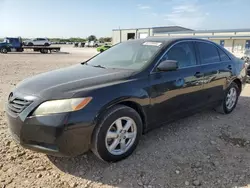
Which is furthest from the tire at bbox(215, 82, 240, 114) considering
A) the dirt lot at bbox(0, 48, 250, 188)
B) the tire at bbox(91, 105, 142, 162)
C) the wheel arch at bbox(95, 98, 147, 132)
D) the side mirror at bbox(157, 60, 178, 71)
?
the tire at bbox(91, 105, 142, 162)

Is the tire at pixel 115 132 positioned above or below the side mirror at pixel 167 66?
below

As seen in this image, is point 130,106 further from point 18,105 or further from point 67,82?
point 18,105

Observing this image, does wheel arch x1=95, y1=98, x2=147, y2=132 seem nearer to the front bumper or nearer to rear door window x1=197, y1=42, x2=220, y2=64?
the front bumper

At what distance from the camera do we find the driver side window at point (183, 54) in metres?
3.71

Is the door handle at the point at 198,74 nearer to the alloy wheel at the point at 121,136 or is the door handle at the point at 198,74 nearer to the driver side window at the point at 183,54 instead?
the driver side window at the point at 183,54

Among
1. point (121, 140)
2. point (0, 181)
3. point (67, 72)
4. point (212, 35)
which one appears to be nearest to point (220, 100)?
point (121, 140)

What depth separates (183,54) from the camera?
394 centimetres

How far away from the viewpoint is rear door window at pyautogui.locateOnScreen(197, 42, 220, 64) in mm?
4289

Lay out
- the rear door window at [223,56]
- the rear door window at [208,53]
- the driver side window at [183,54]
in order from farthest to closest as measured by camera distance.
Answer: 1. the rear door window at [223,56]
2. the rear door window at [208,53]
3. the driver side window at [183,54]

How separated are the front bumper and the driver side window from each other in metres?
1.70

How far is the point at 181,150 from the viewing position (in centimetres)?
342

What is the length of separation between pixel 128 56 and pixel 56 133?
1897 mm

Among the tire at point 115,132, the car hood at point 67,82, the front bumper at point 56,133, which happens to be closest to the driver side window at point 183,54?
the car hood at point 67,82

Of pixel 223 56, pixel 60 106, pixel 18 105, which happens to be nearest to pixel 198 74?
pixel 223 56
